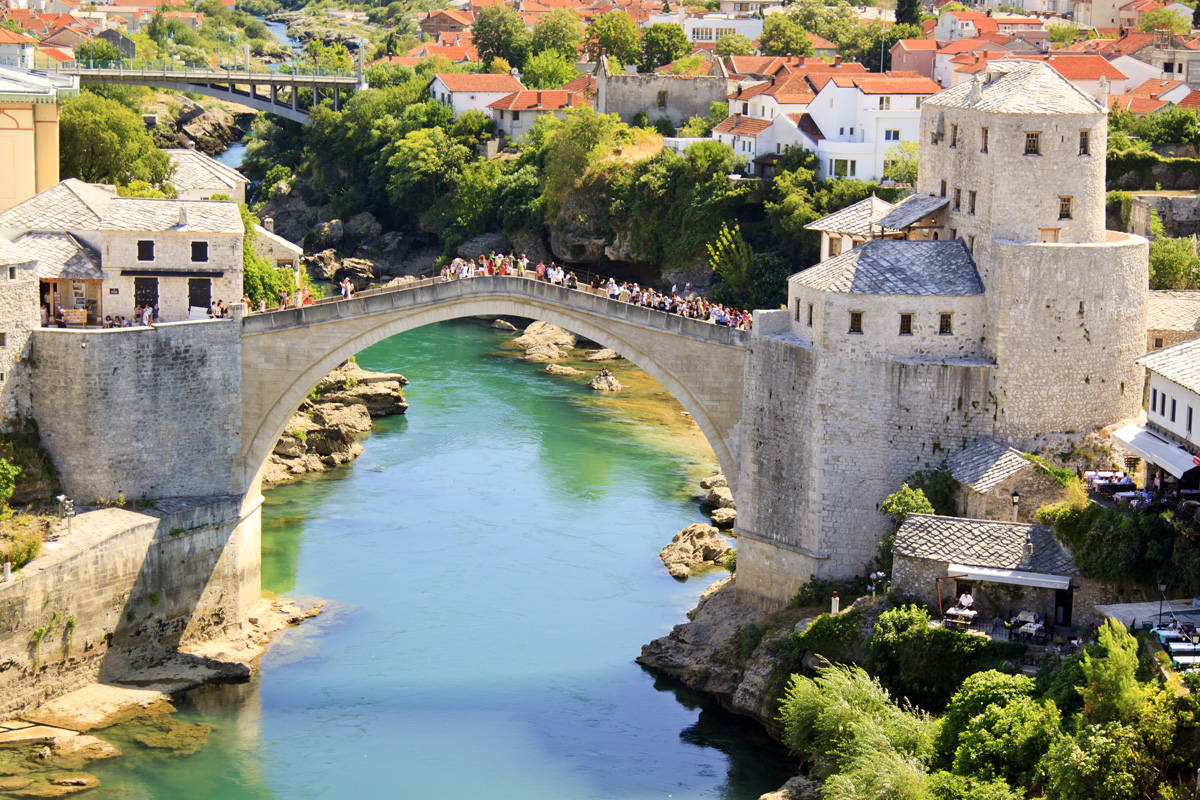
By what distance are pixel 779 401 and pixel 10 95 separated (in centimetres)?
2600

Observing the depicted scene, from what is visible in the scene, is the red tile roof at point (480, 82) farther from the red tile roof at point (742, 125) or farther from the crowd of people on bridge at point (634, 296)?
the crowd of people on bridge at point (634, 296)

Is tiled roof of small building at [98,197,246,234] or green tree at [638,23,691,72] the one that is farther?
green tree at [638,23,691,72]

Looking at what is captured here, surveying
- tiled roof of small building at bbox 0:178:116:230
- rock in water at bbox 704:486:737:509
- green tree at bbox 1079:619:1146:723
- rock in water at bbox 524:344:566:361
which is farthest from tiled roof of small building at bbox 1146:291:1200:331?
rock in water at bbox 524:344:566:361

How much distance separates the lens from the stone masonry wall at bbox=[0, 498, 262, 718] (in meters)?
37.2

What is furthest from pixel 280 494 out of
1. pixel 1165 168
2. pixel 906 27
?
pixel 906 27

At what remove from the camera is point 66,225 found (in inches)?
1747

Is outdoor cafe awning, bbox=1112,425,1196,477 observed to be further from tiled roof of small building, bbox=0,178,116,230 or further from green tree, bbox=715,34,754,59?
green tree, bbox=715,34,754,59

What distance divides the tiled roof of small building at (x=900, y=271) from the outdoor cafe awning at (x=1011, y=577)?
268 inches

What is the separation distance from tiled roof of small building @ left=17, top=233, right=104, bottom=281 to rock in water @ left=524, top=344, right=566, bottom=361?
30.5 meters

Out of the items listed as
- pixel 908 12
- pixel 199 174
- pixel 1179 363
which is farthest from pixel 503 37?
pixel 1179 363

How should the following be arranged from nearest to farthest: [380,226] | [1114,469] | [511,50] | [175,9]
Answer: [1114,469], [380,226], [511,50], [175,9]

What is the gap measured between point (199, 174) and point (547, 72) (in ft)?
132

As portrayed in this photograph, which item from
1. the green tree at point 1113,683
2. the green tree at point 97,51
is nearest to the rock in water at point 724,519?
the green tree at point 1113,683

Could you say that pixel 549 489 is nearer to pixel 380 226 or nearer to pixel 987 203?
pixel 987 203
